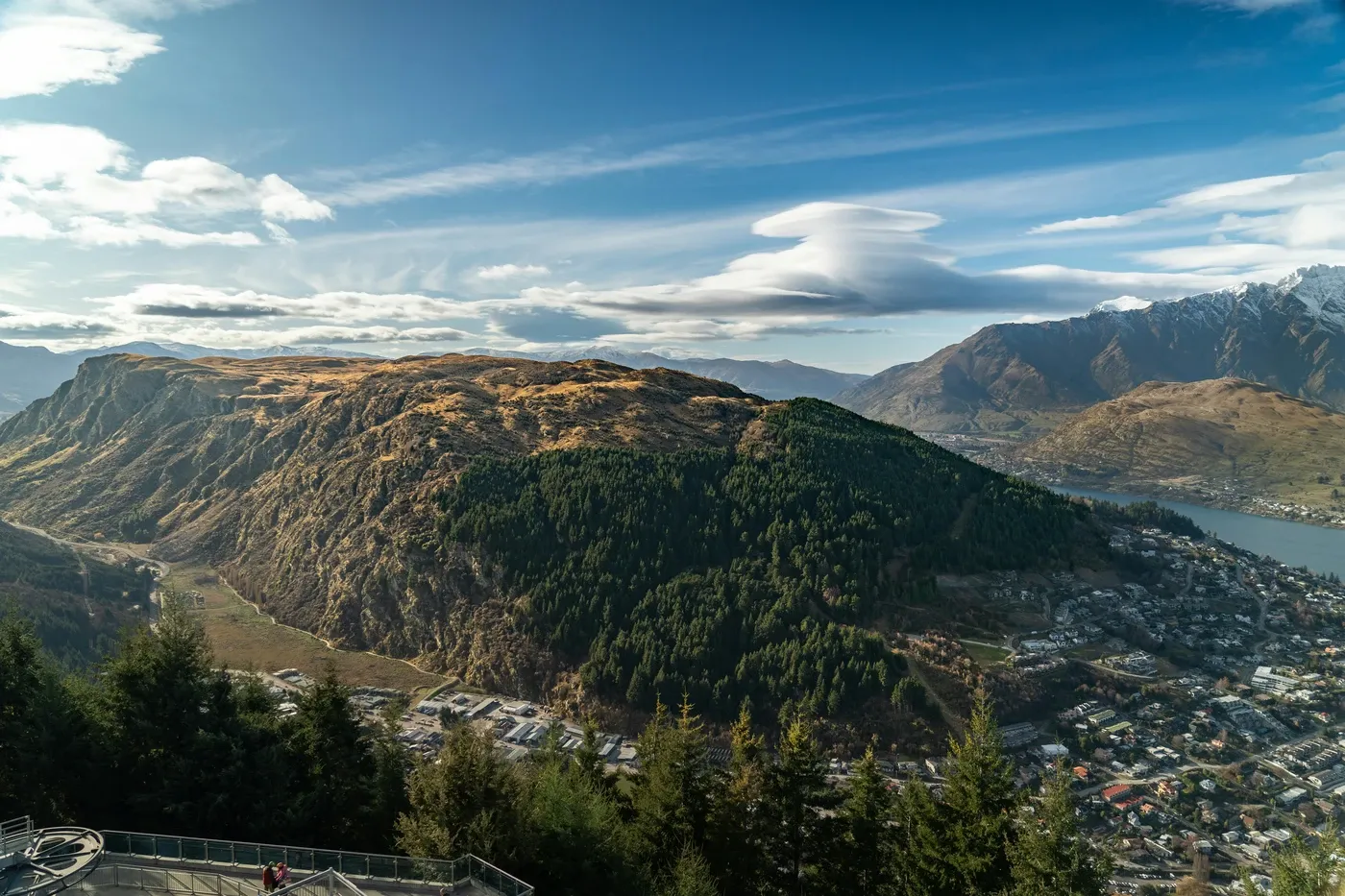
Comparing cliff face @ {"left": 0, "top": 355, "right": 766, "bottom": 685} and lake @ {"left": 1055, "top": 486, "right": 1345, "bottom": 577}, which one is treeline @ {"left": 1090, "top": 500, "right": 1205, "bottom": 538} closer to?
lake @ {"left": 1055, "top": 486, "right": 1345, "bottom": 577}

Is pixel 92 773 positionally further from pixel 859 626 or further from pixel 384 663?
pixel 859 626

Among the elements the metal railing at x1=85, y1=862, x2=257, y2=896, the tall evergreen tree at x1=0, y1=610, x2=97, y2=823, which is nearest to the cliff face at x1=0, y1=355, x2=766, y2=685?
the tall evergreen tree at x1=0, y1=610, x2=97, y2=823

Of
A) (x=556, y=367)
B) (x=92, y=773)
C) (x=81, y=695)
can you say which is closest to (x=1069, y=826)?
(x=92, y=773)

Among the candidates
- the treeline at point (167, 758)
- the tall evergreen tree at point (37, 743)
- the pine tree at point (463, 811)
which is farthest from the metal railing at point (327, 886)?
the tall evergreen tree at point (37, 743)

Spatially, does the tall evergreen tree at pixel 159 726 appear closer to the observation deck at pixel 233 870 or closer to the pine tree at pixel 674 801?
the observation deck at pixel 233 870

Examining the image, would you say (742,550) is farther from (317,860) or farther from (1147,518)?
(1147,518)

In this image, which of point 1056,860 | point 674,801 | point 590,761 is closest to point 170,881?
point 674,801
